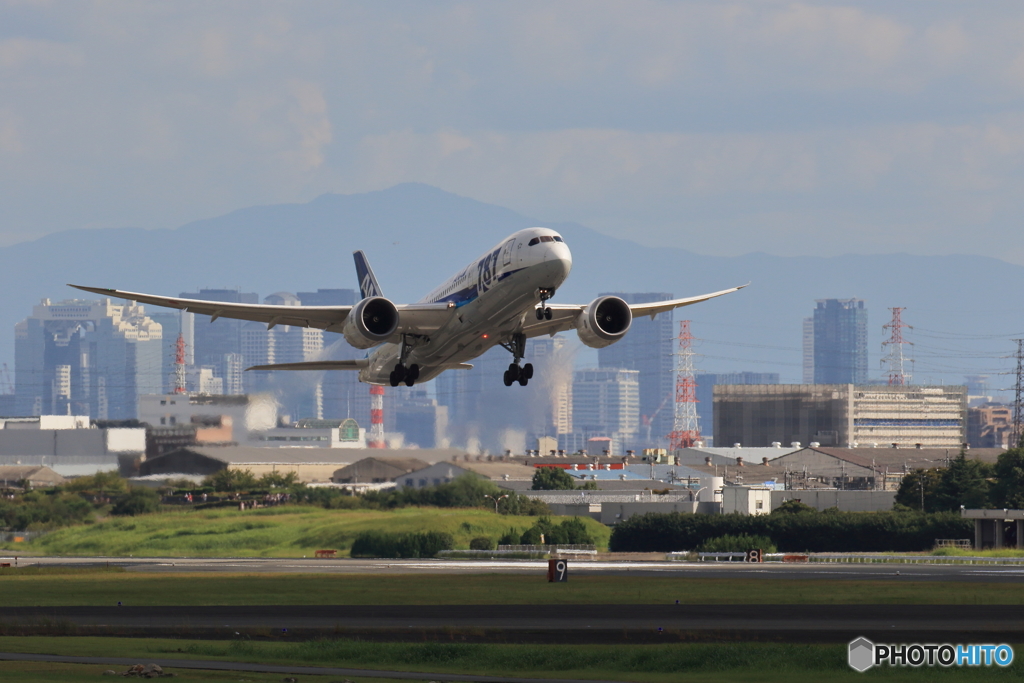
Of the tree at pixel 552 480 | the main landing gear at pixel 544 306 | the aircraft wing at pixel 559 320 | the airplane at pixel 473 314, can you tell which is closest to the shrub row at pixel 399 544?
the tree at pixel 552 480

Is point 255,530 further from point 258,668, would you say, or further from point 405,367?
point 258,668

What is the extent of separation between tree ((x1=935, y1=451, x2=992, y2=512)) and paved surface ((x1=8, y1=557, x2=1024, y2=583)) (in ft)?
100

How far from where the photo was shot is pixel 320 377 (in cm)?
11044

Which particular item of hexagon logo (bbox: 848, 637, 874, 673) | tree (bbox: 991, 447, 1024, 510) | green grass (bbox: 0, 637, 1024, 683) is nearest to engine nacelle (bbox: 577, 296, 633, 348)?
green grass (bbox: 0, 637, 1024, 683)

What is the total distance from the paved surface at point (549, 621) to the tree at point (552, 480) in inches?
2933

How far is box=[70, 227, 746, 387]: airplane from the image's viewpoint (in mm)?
50312

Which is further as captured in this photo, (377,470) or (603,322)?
(377,470)

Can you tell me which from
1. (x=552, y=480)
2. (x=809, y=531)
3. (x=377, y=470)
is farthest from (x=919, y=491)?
(x=377, y=470)

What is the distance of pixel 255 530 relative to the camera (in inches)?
4065

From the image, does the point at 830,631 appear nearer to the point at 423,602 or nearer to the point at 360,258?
the point at 423,602

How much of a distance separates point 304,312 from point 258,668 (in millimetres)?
20756

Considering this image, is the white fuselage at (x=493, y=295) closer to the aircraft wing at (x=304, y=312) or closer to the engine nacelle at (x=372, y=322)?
the aircraft wing at (x=304, y=312)

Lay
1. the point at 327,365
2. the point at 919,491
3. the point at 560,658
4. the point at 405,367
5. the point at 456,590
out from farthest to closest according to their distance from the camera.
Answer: the point at 919,491, the point at 456,590, the point at 327,365, the point at 405,367, the point at 560,658

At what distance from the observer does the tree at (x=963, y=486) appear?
114438 mm
